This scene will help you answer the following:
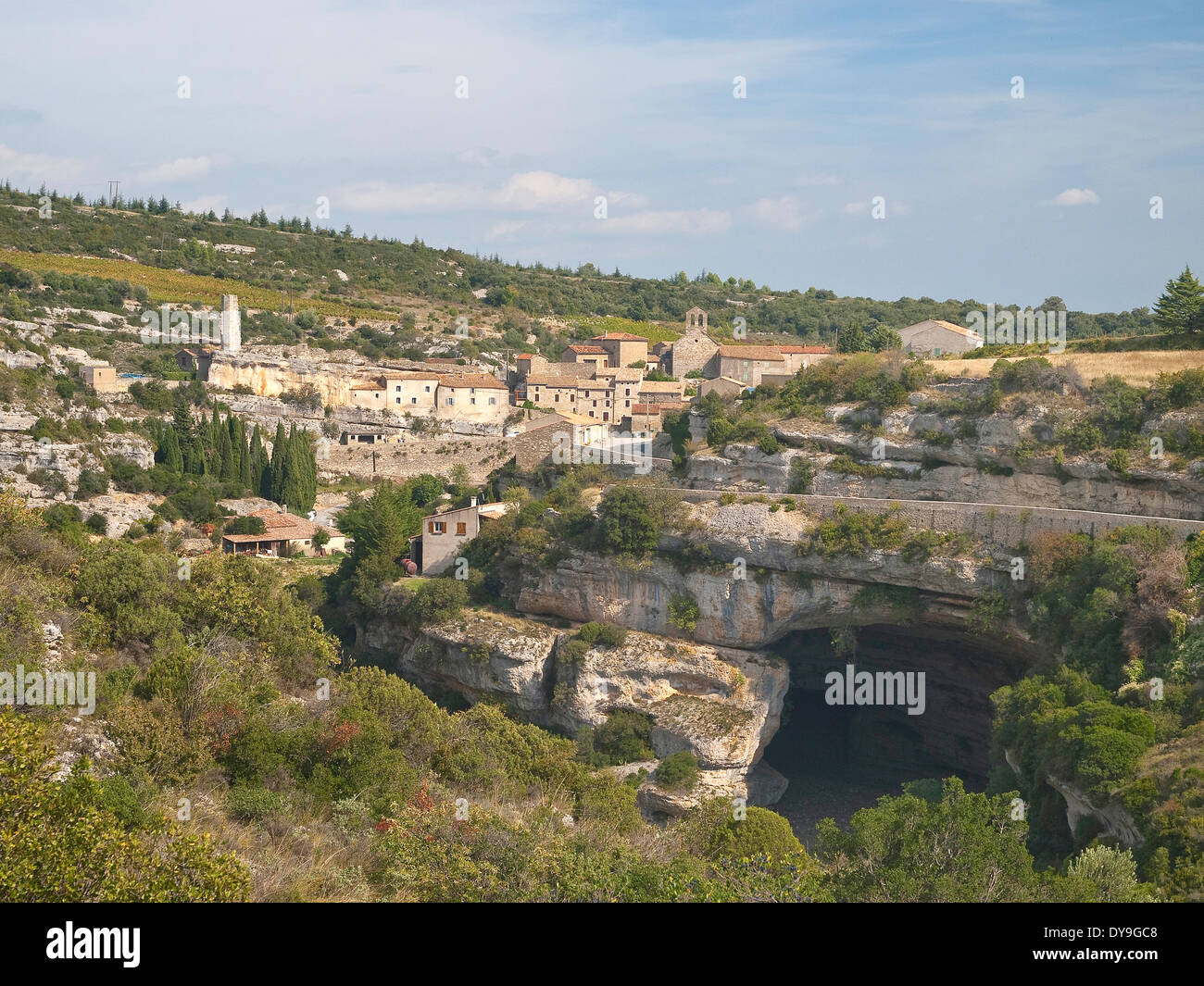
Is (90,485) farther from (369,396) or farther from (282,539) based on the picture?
(369,396)

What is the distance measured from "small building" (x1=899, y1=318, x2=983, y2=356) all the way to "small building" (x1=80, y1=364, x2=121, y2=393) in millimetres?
37483

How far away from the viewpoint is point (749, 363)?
62.4 metres

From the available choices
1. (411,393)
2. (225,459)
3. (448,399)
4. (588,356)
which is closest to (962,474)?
(448,399)

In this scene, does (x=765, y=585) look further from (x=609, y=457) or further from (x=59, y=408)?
(x=59, y=408)

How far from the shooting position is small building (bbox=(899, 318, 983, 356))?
5312 cm

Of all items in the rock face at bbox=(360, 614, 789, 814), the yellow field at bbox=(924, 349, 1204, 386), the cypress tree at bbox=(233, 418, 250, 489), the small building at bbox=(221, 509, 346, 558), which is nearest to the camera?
the rock face at bbox=(360, 614, 789, 814)

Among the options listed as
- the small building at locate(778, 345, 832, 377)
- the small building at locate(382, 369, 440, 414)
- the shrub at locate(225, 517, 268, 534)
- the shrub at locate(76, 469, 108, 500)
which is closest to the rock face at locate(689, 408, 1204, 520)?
the shrub at locate(225, 517, 268, 534)

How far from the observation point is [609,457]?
48.3 metres

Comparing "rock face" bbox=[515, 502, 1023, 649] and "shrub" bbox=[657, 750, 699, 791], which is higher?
"rock face" bbox=[515, 502, 1023, 649]

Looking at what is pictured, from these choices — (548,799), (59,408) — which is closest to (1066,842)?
(548,799)

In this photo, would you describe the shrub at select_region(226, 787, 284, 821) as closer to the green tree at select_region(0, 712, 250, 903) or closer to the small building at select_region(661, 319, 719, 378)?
the green tree at select_region(0, 712, 250, 903)

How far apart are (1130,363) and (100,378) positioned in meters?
45.4

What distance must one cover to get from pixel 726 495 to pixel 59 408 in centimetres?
3028

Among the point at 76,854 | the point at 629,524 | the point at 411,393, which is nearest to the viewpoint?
the point at 76,854
